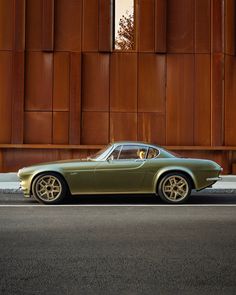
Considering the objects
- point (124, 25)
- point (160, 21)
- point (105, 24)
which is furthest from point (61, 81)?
point (160, 21)

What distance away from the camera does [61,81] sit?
65.2ft

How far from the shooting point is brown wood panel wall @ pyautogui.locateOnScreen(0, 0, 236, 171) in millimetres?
19719

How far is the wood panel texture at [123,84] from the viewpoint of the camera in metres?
20.0

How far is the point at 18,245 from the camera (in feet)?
23.6

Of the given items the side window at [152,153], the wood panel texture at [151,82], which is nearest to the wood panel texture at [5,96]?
the wood panel texture at [151,82]

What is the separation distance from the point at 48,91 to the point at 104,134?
7.64 feet

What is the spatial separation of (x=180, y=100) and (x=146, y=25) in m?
2.75

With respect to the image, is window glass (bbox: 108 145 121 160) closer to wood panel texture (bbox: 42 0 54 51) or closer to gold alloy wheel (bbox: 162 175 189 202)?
gold alloy wheel (bbox: 162 175 189 202)

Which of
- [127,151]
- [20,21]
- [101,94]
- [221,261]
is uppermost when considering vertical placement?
[20,21]

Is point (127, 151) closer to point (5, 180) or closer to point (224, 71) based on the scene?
point (5, 180)

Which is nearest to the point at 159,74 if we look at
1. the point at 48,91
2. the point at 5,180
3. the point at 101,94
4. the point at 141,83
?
the point at 141,83

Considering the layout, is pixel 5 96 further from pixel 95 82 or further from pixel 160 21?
pixel 160 21

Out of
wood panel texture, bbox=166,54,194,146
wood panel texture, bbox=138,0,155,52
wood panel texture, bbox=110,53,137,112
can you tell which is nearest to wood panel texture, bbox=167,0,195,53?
wood panel texture, bbox=166,54,194,146

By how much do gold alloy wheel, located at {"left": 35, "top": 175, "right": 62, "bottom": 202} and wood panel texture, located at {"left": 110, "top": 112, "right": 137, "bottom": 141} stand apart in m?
8.58
